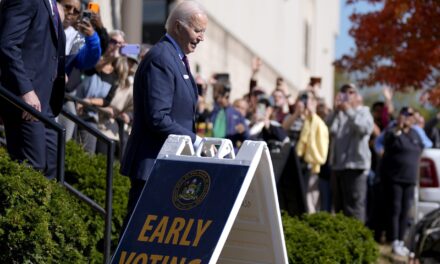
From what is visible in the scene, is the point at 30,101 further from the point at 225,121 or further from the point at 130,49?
the point at 225,121

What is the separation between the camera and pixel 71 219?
6680 mm

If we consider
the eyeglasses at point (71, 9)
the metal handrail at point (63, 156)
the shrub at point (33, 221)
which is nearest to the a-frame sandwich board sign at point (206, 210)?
the shrub at point (33, 221)

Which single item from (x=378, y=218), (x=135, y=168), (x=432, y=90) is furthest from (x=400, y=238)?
(x=135, y=168)

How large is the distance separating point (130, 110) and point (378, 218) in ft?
19.3

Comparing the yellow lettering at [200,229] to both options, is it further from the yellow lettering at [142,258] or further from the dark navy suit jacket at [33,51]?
the dark navy suit jacket at [33,51]

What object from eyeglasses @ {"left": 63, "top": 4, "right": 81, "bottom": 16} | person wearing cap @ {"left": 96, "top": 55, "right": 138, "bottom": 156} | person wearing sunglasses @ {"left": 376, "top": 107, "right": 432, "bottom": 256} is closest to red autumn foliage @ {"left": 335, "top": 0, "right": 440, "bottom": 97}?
person wearing sunglasses @ {"left": 376, "top": 107, "right": 432, "bottom": 256}

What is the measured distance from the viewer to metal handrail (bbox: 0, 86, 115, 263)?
7148 mm

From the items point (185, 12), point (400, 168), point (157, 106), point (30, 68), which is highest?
point (185, 12)

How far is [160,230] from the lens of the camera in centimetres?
631

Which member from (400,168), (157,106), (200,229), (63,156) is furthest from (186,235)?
(400,168)

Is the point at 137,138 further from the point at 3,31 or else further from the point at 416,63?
the point at 416,63

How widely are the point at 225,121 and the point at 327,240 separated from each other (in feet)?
15.9

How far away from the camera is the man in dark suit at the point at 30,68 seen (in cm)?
731

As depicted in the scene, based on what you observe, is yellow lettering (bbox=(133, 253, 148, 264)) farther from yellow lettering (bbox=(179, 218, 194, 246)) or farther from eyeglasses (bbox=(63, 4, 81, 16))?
Answer: eyeglasses (bbox=(63, 4, 81, 16))
